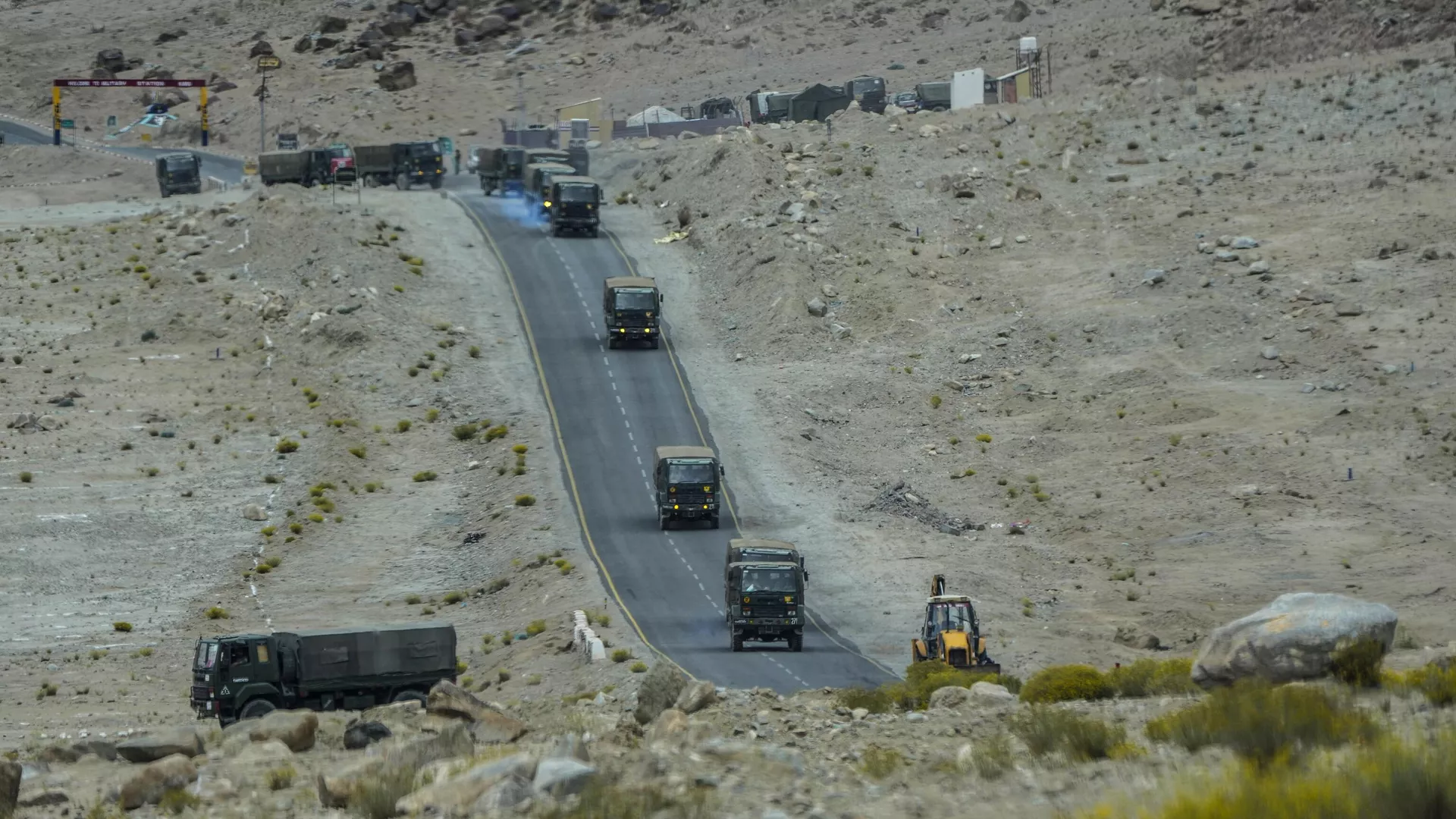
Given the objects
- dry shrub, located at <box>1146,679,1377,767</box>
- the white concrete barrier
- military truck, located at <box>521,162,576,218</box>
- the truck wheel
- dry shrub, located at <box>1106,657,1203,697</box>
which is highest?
military truck, located at <box>521,162,576,218</box>

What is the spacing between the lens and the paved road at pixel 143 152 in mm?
122125

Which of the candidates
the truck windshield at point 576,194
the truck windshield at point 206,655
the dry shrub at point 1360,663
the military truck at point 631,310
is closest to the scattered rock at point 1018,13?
the truck windshield at point 576,194

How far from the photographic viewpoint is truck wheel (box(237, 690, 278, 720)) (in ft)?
130

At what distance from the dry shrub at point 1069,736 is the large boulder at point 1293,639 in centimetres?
361

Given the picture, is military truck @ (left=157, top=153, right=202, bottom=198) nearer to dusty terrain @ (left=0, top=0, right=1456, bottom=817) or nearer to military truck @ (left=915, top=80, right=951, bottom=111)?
dusty terrain @ (left=0, top=0, right=1456, bottom=817)

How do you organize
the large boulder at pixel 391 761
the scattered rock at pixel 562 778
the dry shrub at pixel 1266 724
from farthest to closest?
the large boulder at pixel 391 761 < the scattered rock at pixel 562 778 < the dry shrub at pixel 1266 724

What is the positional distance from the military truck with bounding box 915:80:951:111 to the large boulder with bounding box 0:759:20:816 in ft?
290

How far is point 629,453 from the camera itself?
218 ft

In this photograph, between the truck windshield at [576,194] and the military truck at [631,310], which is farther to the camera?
the truck windshield at [576,194]

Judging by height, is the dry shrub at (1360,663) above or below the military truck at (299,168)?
below

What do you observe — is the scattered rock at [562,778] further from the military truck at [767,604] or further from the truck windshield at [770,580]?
the truck windshield at [770,580]

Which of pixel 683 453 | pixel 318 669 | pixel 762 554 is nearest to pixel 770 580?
pixel 762 554

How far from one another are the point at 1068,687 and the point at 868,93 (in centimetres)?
8821

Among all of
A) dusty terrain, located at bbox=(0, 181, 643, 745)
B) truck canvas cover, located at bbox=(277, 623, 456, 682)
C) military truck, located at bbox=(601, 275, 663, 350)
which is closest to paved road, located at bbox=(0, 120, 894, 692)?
military truck, located at bbox=(601, 275, 663, 350)
